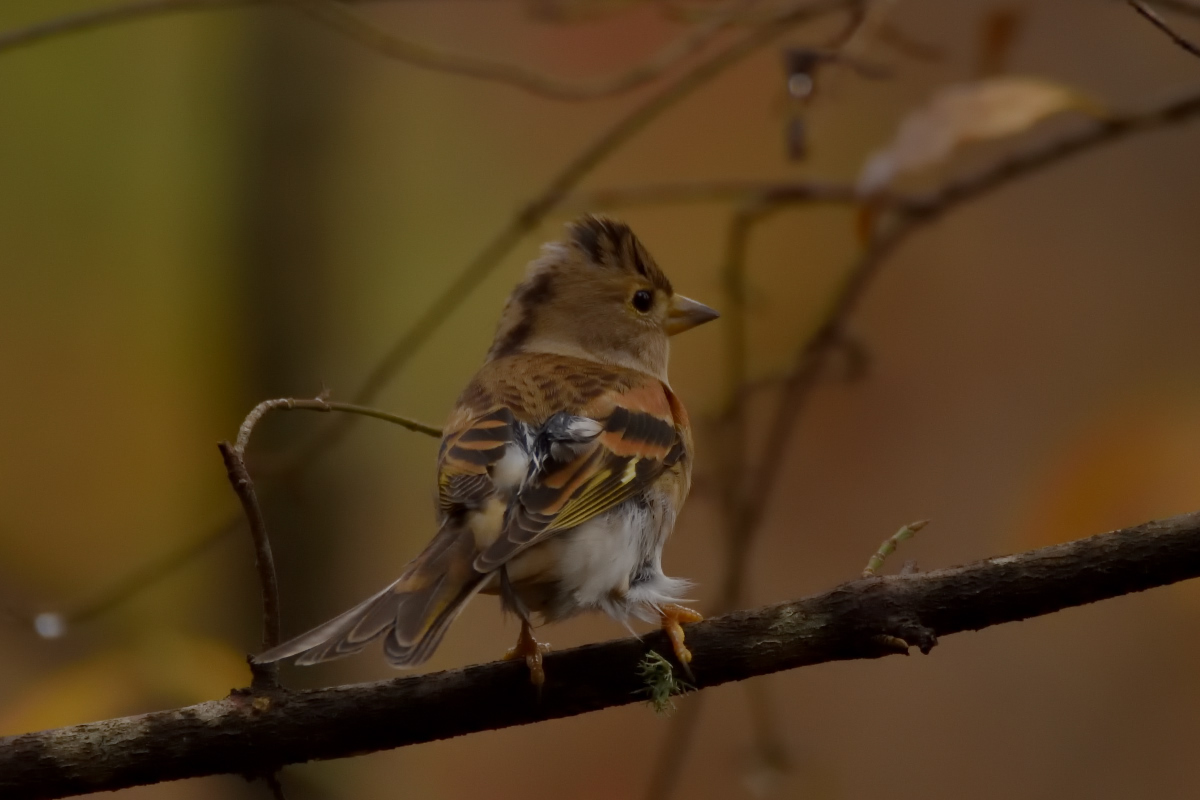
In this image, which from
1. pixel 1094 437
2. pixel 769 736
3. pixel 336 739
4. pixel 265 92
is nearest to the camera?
pixel 336 739

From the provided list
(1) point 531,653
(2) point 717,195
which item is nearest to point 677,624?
(1) point 531,653

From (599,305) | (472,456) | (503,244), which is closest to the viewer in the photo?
(472,456)

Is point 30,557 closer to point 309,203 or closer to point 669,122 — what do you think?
point 309,203

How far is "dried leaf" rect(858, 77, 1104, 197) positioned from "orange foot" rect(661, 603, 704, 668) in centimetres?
98

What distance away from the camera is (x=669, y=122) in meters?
6.19

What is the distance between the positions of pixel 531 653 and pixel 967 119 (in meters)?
1.42

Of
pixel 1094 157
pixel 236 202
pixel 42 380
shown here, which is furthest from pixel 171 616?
pixel 1094 157

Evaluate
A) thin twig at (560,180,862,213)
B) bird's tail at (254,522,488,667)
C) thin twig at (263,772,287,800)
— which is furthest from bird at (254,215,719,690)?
thin twig at (560,180,862,213)

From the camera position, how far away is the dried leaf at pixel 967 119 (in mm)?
2707

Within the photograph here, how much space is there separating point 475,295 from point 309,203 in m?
0.96

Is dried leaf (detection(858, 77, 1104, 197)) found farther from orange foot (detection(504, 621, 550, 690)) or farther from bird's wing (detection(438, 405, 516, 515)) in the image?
orange foot (detection(504, 621, 550, 690))

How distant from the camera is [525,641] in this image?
265cm

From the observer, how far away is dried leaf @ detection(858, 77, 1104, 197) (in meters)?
2.71

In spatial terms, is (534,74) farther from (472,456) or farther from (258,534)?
(258,534)
